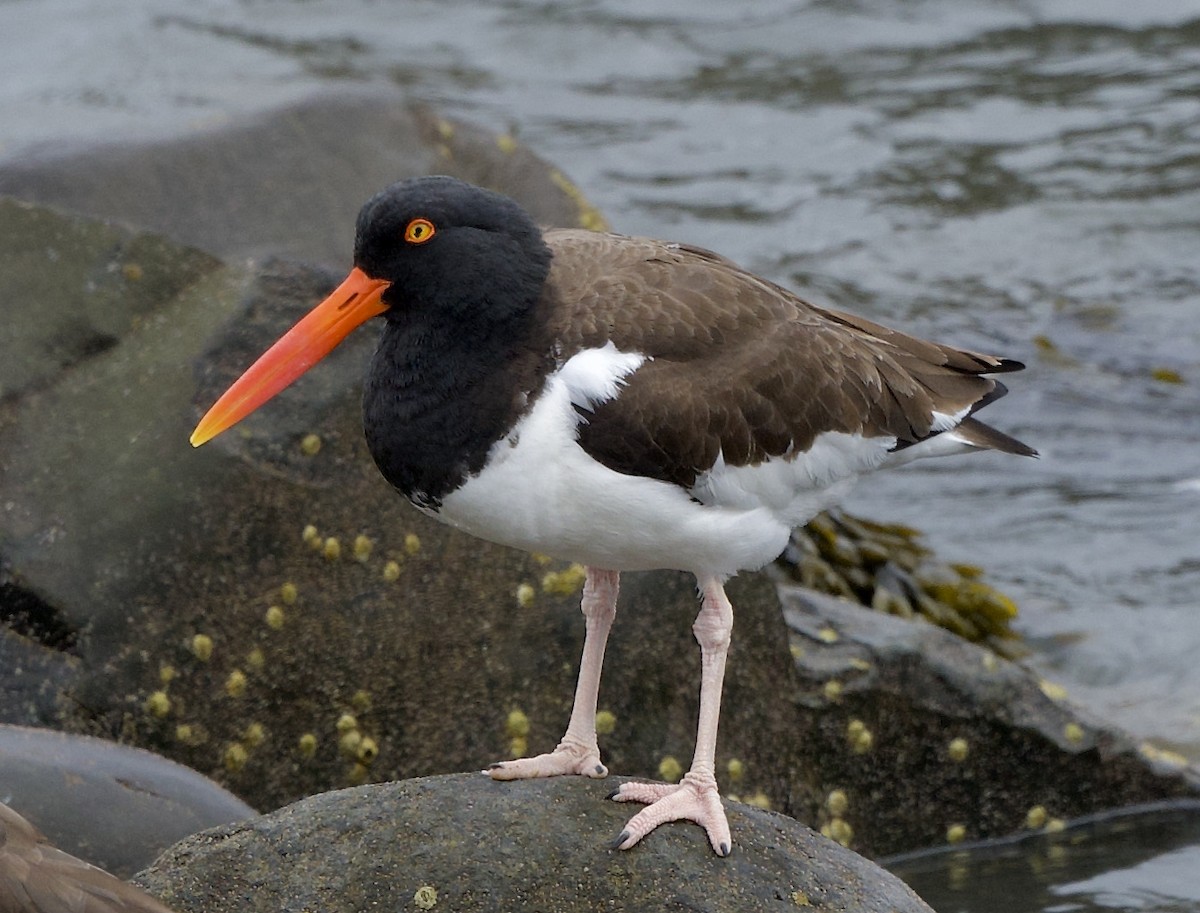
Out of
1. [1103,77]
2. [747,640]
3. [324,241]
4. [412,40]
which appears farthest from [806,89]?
[747,640]

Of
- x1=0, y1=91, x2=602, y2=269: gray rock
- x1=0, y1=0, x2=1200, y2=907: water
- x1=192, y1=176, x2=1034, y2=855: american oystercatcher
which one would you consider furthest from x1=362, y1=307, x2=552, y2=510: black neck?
x1=0, y1=0, x2=1200, y2=907: water

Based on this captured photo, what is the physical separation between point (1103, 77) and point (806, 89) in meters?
2.53

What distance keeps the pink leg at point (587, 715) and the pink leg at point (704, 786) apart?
28cm

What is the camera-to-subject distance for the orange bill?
14.7ft

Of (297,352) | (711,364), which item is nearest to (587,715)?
(711,364)

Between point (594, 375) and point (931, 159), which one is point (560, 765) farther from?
point (931, 159)

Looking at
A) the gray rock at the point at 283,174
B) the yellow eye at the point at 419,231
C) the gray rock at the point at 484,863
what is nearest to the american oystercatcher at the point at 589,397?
the yellow eye at the point at 419,231

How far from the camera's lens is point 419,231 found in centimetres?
437

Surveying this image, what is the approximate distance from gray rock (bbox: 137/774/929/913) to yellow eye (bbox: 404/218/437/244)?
4.77 ft

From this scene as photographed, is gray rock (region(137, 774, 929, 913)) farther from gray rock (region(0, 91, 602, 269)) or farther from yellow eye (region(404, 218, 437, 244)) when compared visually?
gray rock (region(0, 91, 602, 269))

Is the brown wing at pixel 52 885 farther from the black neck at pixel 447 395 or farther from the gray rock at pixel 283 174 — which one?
the gray rock at pixel 283 174

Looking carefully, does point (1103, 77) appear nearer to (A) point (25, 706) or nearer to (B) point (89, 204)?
(B) point (89, 204)

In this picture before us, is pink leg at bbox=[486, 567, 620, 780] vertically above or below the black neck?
below

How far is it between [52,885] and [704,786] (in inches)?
66.4
